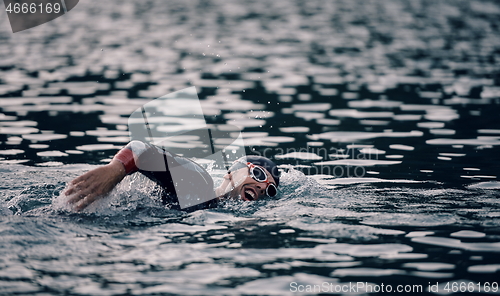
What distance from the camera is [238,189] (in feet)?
23.9

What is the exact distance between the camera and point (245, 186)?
7262mm

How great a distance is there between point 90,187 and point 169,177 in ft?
3.70

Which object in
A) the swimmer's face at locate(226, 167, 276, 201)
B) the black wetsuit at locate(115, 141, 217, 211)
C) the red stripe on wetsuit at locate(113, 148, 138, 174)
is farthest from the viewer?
the swimmer's face at locate(226, 167, 276, 201)

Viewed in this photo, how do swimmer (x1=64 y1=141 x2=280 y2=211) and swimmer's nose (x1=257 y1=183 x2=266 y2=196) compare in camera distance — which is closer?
swimmer (x1=64 y1=141 x2=280 y2=211)

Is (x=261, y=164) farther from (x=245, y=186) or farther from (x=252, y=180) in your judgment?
(x=245, y=186)

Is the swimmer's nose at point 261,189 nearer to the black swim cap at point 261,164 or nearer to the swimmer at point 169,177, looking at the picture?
the swimmer at point 169,177

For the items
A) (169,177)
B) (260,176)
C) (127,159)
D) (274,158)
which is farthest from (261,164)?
(274,158)

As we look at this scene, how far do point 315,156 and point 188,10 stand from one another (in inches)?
1075

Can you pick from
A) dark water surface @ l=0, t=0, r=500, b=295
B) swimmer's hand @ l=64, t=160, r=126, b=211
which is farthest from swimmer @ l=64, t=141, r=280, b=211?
dark water surface @ l=0, t=0, r=500, b=295

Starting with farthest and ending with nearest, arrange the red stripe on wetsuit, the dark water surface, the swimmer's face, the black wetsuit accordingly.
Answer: the swimmer's face
the black wetsuit
the red stripe on wetsuit
the dark water surface

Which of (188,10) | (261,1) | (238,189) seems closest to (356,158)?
(238,189)

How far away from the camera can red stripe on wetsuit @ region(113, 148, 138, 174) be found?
616cm

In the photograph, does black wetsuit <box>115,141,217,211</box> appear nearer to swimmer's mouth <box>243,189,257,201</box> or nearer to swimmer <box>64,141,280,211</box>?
swimmer <box>64,141,280,211</box>

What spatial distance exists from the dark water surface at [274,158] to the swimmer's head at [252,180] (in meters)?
0.16
